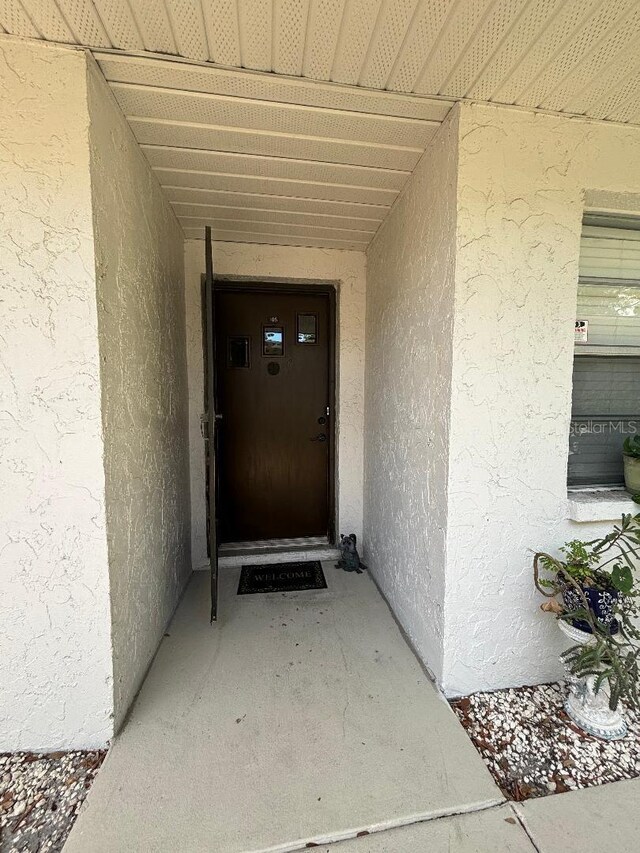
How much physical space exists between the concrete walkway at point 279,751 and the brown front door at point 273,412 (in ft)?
3.54

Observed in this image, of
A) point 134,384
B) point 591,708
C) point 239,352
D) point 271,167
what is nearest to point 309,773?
point 591,708

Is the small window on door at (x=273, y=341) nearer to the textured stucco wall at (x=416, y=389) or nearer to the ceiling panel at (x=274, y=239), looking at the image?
the ceiling panel at (x=274, y=239)

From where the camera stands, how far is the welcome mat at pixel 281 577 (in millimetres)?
2461

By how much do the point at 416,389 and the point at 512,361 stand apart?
1.52 feet

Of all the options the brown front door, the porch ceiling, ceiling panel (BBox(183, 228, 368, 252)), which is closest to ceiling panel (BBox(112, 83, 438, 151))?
the porch ceiling

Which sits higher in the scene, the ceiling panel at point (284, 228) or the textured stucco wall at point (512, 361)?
the ceiling panel at point (284, 228)

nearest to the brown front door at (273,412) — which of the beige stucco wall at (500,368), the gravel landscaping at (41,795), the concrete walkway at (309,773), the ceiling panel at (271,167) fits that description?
the ceiling panel at (271,167)

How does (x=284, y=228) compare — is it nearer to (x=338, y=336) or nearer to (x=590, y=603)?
(x=338, y=336)

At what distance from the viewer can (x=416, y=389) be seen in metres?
1.83

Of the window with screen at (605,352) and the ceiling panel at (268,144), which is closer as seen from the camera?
the ceiling panel at (268,144)

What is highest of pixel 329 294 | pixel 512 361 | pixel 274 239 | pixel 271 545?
pixel 274 239

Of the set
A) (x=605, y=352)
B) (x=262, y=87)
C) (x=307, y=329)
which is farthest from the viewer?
(x=307, y=329)

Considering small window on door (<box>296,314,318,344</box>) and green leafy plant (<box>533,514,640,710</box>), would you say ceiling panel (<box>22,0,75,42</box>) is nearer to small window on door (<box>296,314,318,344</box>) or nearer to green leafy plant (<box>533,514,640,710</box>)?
small window on door (<box>296,314,318,344</box>)

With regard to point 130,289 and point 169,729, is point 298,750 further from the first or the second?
point 130,289
